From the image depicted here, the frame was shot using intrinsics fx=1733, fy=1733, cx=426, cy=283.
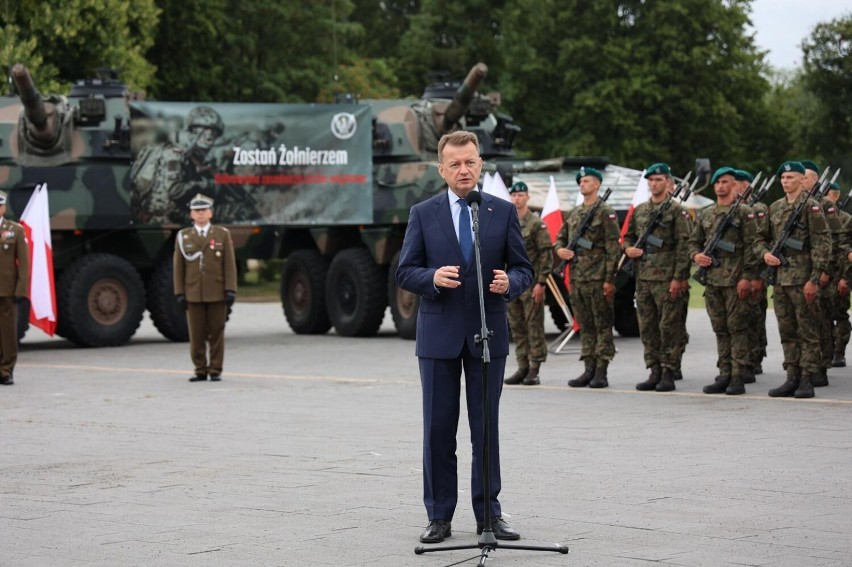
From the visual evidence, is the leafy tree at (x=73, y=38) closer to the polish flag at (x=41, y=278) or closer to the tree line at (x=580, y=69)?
the tree line at (x=580, y=69)

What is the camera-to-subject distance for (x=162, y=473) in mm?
10430

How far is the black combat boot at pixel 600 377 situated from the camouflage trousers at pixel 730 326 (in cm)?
114

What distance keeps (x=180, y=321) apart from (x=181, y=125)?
2.66 m

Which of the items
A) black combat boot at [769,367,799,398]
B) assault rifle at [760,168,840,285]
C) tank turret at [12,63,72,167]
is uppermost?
tank turret at [12,63,72,167]

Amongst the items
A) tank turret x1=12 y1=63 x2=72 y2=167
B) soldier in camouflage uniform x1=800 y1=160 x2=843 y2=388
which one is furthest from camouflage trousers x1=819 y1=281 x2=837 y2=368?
tank turret x1=12 y1=63 x2=72 y2=167

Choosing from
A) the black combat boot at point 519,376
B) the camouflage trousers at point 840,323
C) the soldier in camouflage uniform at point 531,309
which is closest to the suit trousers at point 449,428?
the soldier in camouflage uniform at point 531,309

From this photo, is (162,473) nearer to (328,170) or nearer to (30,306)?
Answer: (30,306)

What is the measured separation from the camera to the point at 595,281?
15914mm

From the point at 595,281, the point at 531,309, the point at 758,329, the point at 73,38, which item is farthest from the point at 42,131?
the point at 73,38

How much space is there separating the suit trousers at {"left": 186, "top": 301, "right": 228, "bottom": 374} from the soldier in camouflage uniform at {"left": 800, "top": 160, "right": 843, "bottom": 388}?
19.6 feet

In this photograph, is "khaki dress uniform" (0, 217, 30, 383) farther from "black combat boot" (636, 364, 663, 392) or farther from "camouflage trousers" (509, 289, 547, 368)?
"black combat boot" (636, 364, 663, 392)

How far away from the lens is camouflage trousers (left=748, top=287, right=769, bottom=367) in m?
15.5

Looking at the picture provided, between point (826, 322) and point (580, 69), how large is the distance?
1559 inches

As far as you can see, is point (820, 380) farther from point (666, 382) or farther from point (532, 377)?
point (532, 377)
